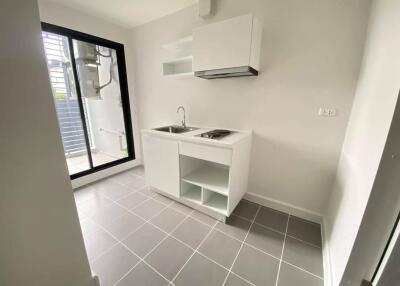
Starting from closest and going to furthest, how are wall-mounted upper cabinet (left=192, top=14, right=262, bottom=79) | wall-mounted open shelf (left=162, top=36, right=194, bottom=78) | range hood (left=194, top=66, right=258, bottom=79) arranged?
wall-mounted upper cabinet (left=192, top=14, right=262, bottom=79) → range hood (left=194, top=66, right=258, bottom=79) → wall-mounted open shelf (left=162, top=36, right=194, bottom=78)

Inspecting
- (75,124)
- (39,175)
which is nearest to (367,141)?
(39,175)

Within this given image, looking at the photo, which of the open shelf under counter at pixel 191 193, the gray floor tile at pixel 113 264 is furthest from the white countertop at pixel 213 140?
the gray floor tile at pixel 113 264

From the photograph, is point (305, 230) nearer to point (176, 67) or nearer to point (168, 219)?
point (168, 219)

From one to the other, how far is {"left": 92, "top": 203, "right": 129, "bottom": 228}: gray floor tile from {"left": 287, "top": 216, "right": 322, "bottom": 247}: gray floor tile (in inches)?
73.5

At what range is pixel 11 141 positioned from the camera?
68 centimetres

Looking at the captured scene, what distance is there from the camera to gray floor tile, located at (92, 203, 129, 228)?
1.80 m

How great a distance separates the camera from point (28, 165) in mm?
736

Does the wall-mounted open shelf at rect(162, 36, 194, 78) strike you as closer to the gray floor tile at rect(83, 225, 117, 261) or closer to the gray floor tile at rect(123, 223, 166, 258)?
the gray floor tile at rect(123, 223, 166, 258)

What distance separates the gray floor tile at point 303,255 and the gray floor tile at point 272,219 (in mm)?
173

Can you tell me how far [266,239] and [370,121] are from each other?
1287mm

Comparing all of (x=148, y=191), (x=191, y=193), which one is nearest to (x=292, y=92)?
(x=191, y=193)

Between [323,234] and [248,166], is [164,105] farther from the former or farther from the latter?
[323,234]

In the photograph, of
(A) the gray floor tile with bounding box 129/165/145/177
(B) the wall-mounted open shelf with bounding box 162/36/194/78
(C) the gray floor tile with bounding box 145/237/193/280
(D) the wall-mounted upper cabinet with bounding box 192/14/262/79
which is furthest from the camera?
(A) the gray floor tile with bounding box 129/165/145/177

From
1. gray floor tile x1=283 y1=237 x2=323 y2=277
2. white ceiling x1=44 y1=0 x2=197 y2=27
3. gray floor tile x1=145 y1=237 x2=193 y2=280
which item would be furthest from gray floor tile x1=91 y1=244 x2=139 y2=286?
white ceiling x1=44 y1=0 x2=197 y2=27
